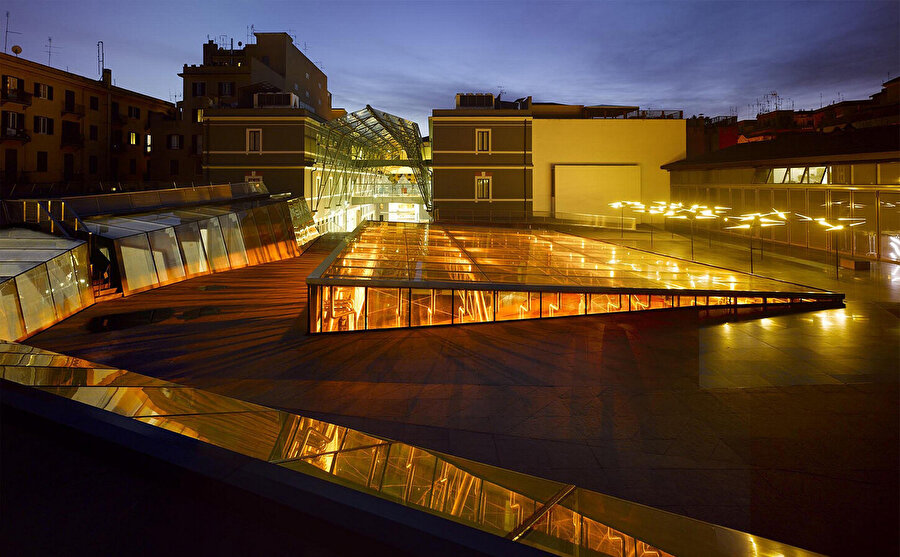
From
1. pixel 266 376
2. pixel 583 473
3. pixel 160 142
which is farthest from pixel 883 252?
pixel 160 142

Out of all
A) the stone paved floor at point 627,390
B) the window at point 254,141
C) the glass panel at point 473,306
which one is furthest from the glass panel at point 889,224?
A: the window at point 254,141

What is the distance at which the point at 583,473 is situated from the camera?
7.42 metres

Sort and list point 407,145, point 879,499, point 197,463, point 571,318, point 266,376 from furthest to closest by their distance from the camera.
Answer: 1. point 407,145
2. point 571,318
3. point 266,376
4. point 879,499
5. point 197,463

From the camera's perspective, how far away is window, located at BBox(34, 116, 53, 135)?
140 ft

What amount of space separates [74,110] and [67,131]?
192 centimetres

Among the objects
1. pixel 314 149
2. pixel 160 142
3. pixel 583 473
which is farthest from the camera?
pixel 160 142

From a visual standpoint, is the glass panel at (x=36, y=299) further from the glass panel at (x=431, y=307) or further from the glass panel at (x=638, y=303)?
the glass panel at (x=638, y=303)

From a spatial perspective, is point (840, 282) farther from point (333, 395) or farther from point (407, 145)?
point (407, 145)

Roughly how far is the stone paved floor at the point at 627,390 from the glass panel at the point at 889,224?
22.5 ft

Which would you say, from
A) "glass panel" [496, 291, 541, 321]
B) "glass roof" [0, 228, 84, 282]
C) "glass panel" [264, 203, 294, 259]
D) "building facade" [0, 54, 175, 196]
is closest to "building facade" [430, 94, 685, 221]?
"glass panel" [264, 203, 294, 259]

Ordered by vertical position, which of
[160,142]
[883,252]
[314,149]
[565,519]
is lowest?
[565,519]

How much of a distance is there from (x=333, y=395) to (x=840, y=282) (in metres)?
20.4

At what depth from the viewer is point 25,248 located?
16781 millimetres

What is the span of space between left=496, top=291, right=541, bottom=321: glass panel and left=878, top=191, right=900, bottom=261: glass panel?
18125 mm
